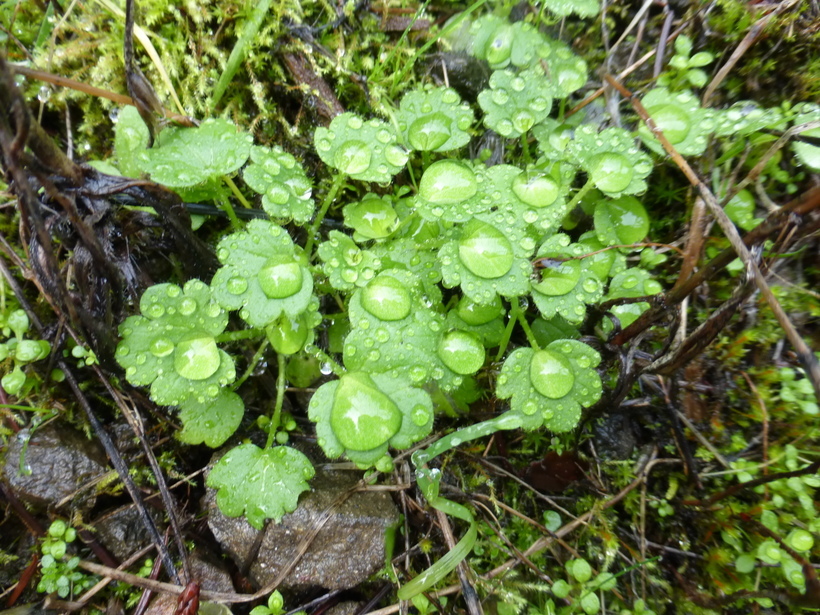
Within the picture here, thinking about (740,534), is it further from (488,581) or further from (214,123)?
(214,123)

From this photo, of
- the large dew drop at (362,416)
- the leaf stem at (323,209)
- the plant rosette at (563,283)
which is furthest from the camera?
the leaf stem at (323,209)

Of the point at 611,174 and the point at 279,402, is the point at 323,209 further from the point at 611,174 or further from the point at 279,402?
the point at 611,174

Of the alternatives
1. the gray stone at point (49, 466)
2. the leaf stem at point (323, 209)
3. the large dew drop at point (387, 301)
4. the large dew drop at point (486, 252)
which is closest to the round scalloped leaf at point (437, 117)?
the leaf stem at point (323, 209)

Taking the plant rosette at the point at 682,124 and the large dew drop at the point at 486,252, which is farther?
the plant rosette at the point at 682,124

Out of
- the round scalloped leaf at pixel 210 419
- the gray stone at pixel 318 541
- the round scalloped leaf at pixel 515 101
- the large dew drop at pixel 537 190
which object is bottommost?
the gray stone at pixel 318 541

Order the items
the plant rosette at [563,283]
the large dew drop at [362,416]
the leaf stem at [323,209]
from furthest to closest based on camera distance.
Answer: the leaf stem at [323,209] → the plant rosette at [563,283] → the large dew drop at [362,416]

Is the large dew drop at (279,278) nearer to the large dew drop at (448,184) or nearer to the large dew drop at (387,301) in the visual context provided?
the large dew drop at (387,301)

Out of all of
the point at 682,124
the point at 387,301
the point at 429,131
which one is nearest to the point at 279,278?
the point at 387,301

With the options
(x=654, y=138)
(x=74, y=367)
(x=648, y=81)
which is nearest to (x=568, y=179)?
(x=654, y=138)
